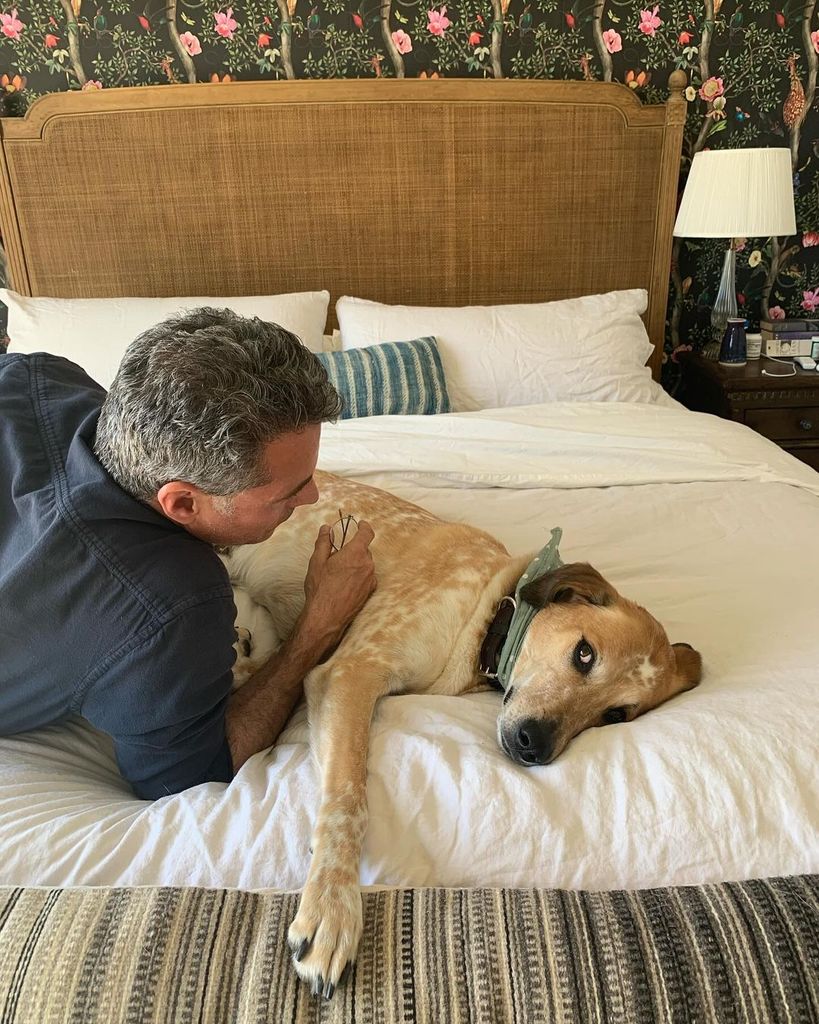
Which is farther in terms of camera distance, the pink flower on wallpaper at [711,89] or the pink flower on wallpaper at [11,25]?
the pink flower on wallpaper at [711,89]

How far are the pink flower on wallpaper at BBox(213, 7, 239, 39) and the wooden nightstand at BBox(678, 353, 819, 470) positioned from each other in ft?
8.81

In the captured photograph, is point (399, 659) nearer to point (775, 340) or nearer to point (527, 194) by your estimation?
point (527, 194)

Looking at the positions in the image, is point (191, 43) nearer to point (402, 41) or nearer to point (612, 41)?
point (402, 41)

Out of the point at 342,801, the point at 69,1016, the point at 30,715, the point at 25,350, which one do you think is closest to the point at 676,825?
the point at 342,801

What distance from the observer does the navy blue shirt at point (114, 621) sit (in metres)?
1.24

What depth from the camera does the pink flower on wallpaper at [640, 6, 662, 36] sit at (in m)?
3.47

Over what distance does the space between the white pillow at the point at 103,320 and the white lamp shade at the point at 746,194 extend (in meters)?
→ 1.77

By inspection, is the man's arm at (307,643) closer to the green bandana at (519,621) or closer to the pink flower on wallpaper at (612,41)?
the green bandana at (519,621)

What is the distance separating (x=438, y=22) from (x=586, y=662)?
10.3ft

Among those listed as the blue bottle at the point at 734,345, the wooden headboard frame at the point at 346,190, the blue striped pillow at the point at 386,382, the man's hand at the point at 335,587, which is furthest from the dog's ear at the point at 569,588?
the blue bottle at the point at 734,345

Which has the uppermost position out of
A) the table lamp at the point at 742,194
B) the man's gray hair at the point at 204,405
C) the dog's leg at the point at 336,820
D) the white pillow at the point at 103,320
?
the table lamp at the point at 742,194

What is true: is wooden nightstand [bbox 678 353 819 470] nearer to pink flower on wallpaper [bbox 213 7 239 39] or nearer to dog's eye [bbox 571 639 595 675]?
dog's eye [bbox 571 639 595 675]

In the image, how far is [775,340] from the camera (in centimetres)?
378

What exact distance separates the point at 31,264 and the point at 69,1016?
3.45 meters
